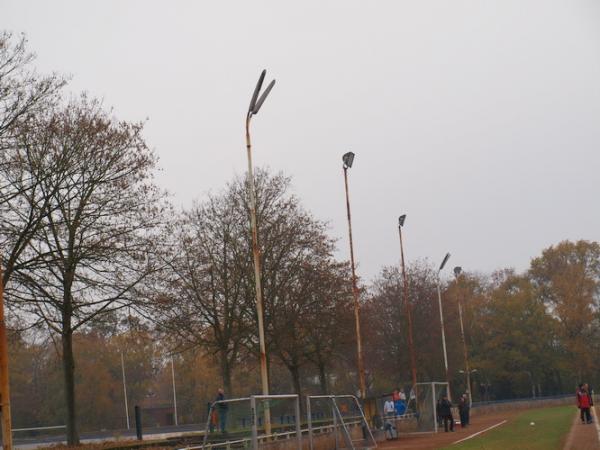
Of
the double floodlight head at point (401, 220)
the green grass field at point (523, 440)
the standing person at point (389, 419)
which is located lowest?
the green grass field at point (523, 440)

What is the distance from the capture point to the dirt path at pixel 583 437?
27.3 metres

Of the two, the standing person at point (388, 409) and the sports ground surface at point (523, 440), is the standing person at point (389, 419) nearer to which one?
the standing person at point (388, 409)

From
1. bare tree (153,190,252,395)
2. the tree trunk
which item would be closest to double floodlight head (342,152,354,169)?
bare tree (153,190,252,395)

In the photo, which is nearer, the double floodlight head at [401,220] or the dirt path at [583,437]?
the dirt path at [583,437]

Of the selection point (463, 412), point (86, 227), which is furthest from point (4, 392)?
point (463, 412)

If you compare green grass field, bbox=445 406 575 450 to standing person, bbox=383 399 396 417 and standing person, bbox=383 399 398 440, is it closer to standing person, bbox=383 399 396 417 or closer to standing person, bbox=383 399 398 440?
standing person, bbox=383 399 398 440

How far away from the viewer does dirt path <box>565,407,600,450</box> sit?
27266 millimetres

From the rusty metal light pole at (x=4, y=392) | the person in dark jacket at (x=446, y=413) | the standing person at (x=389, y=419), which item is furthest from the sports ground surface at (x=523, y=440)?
the rusty metal light pole at (x=4, y=392)

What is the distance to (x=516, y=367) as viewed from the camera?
97375 mm

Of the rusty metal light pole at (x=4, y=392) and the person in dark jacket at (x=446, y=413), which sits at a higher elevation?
the rusty metal light pole at (x=4, y=392)

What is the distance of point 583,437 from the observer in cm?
3150

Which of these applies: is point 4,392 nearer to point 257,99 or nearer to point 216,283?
point 257,99

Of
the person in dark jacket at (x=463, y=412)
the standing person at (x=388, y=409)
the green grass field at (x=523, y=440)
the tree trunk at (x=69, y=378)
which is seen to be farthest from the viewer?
the person in dark jacket at (x=463, y=412)

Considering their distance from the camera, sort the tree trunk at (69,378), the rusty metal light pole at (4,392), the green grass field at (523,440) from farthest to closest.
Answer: the tree trunk at (69,378) < the green grass field at (523,440) < the rusty metal light pole at (4,392)
